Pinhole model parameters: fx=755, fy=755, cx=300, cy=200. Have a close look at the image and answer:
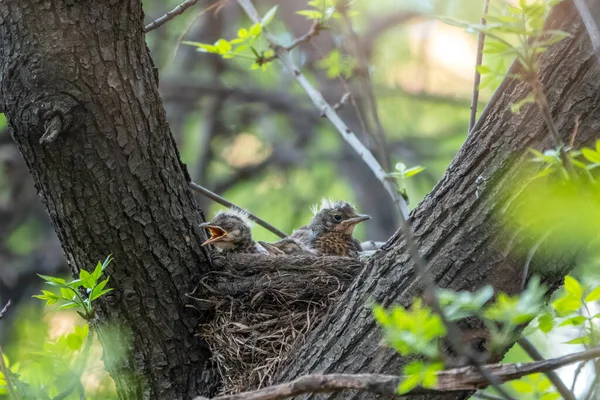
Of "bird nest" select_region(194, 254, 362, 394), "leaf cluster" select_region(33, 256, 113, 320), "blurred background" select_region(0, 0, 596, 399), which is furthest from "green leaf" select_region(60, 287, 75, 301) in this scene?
"blurred background" select_region(0, 0, 596, 399)

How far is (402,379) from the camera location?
1.96m

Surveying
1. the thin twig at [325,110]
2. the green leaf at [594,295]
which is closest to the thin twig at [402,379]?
the green leaf at [594,295]

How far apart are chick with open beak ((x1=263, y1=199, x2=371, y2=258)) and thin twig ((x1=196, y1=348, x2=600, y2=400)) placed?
320cm

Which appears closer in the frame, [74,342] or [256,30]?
[74,342]

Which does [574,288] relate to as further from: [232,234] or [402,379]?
[232,234]

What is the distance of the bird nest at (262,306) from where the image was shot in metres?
3.58

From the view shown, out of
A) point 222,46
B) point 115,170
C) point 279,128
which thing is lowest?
point 115,170

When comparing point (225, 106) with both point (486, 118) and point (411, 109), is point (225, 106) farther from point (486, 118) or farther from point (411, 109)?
point (486, 118)

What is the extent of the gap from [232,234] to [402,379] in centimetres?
299

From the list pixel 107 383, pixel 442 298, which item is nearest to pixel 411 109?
pixel 107 383

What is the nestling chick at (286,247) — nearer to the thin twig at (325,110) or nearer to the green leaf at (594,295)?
the thin twig at (325,110)

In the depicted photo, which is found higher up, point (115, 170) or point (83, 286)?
point (115, 170)

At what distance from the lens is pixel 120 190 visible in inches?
125

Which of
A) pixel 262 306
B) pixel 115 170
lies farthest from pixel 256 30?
pixel 262 306
